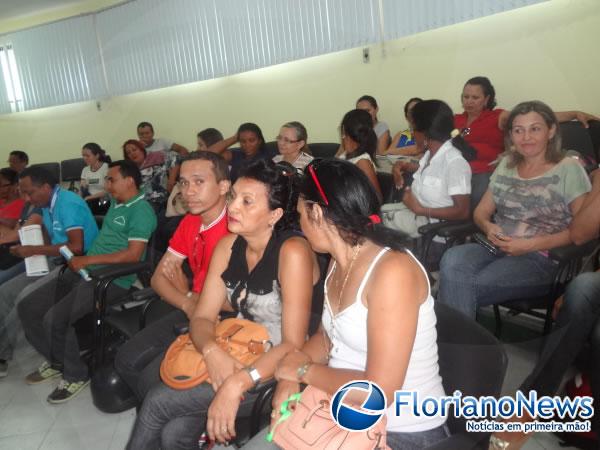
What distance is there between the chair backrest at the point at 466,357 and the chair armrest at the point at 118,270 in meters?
1.51

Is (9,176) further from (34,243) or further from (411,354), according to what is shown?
(411,354)

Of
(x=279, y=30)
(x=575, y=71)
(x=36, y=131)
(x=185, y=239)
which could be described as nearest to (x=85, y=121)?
(x=36, y=131)

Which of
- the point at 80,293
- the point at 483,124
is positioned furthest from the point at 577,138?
the point at 80,293

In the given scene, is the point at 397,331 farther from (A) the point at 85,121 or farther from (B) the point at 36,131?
(B) the point at 36,131

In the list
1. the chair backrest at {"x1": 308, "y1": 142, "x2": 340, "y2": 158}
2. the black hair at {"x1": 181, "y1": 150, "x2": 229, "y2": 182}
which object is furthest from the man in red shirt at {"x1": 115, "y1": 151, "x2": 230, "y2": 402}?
the chair backrest at {"x1": 308, "y1": 142, "x2": 340, "y2": 158}

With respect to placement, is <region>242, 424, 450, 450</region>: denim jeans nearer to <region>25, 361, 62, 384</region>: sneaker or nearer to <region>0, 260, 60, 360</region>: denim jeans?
<region>25, 361, 62, 384</region>: sneaker

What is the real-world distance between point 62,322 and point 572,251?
2287mm

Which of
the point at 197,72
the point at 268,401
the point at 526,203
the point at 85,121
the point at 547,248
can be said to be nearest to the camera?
the point at 268,401

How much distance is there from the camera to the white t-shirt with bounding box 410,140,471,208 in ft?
7.45

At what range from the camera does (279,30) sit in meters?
4.46

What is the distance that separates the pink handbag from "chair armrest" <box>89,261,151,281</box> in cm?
130

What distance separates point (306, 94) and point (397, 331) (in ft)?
12.8

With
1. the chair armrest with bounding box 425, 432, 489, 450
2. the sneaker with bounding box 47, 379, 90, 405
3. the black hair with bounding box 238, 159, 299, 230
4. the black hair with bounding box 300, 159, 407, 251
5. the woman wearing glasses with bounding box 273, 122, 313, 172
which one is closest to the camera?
the chair armrest with bounding box 425, 432, 489, 450

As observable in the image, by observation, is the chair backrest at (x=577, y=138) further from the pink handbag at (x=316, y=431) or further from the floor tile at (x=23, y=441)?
the floor tile at (x=23, y=441)
